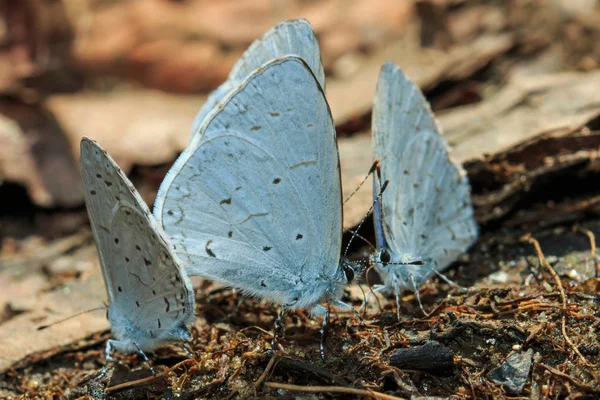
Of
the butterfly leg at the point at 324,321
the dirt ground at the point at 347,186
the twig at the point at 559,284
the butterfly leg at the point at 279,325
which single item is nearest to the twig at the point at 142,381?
the dirt ground at the point at 347,186

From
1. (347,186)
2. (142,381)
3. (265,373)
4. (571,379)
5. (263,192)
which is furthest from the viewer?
(347,186)

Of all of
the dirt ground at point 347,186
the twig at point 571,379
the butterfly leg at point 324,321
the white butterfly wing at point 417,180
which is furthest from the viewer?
the white butterfly wing at point 417,180

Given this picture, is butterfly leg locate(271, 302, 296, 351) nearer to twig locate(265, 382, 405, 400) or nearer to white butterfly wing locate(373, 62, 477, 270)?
twig locate(265, 382, 405, 400)

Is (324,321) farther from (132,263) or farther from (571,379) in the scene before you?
(571,379)

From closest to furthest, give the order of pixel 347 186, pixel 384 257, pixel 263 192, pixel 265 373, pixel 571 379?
pixel 571 379 → pixel 265 373 → pixel 263 192 → pixel 384 257 → pixel 347 186

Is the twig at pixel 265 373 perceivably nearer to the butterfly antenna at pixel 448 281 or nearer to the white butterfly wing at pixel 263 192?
the white butterfly wing at pixel 263 192

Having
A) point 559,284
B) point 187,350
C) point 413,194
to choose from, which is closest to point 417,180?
point 413,194
